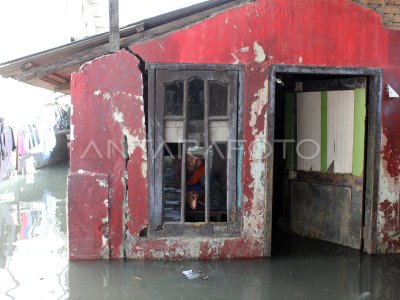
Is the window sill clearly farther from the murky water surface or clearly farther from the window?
the murky water surface

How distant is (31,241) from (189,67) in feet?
11.1

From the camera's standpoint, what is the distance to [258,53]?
207 inches

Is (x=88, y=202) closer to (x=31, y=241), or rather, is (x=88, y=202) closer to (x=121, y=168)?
(x=121, y=168)

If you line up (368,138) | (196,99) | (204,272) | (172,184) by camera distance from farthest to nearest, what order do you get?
1. (368,138)
2. (172,184)
3. (196,99)
4. (204,272)

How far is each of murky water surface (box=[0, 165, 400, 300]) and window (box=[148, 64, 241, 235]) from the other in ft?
1.83

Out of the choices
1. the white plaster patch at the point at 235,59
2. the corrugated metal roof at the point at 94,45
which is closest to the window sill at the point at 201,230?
the white plaster patch at the point at 235,59

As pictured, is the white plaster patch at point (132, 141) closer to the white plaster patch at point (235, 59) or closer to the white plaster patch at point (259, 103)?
the white plaster patch at point (259, 103)

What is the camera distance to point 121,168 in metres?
5.25

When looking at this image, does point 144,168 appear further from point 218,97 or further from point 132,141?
point 218,97

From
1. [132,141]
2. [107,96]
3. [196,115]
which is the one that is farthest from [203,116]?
[107,96]

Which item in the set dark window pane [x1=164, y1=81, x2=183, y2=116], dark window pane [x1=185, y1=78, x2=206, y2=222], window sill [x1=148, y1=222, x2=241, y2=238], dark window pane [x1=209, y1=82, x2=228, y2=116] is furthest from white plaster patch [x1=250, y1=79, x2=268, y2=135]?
window sill [x1=148, y1=222, x2=241, y2=238]

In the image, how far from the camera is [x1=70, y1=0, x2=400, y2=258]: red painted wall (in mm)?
5164

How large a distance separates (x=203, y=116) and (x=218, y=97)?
0.98 ft

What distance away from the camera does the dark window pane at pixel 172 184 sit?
211 inches
